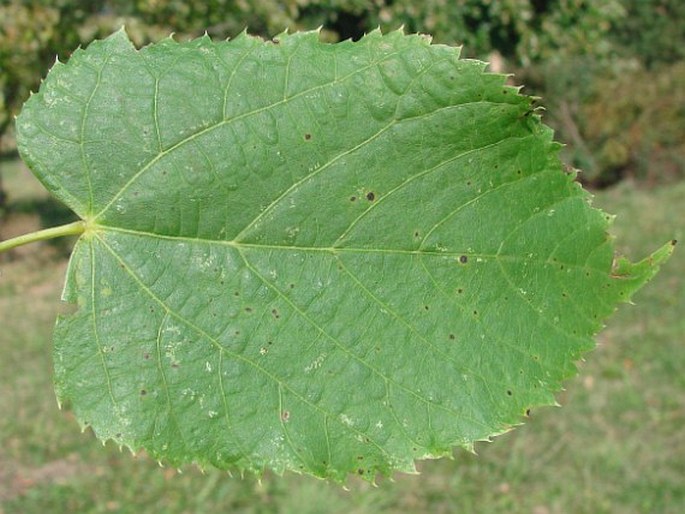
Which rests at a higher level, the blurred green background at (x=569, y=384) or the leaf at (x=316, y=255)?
the leaf at (x=316, y=255)

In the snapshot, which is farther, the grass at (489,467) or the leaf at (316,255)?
the grass at (489,467)

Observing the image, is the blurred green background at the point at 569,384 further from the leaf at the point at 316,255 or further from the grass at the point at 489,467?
the leaf at the point at 316,255

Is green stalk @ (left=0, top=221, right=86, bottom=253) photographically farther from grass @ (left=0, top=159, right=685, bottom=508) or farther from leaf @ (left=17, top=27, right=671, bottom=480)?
grass @ (left=0, top=159, right=685, bottom=508)

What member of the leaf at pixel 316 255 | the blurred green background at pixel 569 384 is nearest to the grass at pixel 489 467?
the blurred green background at pixel 569 384

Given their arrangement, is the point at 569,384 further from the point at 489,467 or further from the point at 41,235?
the point at 41,235

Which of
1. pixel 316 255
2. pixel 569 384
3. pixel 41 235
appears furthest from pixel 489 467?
pixel 41 235

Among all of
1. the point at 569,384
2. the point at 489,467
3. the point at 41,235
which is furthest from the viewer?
the point at 569,384

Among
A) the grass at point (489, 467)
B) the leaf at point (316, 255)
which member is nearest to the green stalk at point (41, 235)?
the leaf at point (316, 255)
